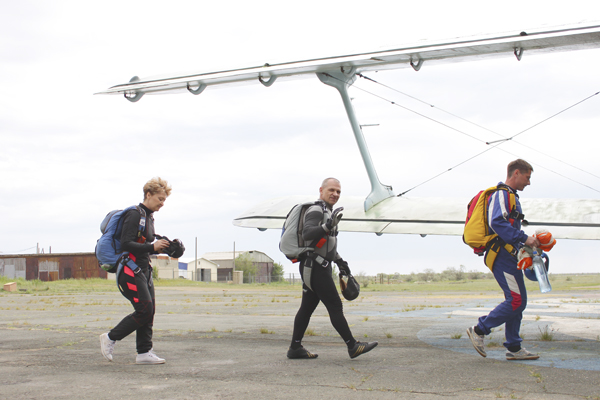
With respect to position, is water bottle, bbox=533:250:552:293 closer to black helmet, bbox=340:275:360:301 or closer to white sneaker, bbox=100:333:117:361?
black helmet, bbox=340:275:360:301

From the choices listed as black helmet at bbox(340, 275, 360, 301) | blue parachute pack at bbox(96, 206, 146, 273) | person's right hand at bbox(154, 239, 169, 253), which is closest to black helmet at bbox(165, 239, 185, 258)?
person's right hand at bbox(154, 239, 169, 253)

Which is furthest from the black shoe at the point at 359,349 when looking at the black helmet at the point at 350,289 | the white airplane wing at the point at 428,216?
the white airplane wing at the point at 428,216

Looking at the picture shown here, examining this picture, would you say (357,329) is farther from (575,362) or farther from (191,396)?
(191,396)

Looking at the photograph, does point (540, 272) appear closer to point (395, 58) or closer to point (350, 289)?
point (350, 289)

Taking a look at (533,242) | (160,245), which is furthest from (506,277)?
(160,245)

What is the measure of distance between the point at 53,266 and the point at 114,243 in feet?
200

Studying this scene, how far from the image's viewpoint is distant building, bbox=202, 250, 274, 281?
291ft

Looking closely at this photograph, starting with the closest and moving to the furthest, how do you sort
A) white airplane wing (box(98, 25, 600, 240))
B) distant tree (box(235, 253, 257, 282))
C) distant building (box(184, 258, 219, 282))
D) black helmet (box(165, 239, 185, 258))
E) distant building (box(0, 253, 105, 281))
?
black helmet (box(165, 239, 185, 258))
white airplane wing (box(98, 25, 600, 240))
distant building (box(0, 253, 105, 281))
distant tree (box(235, 253, 257, 282))
distant building (box(184, 258, 219, 282))

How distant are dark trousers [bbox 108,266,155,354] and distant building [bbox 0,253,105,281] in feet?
186

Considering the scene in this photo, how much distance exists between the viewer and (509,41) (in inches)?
281

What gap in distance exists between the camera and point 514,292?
596 centimetres

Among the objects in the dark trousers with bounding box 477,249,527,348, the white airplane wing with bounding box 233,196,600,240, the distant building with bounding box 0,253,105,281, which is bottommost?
the distant building with bounding box 0,253,105,281

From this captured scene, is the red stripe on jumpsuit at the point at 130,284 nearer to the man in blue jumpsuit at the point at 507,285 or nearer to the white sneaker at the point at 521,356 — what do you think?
the man in blue jumpsuit at the point at 507,285

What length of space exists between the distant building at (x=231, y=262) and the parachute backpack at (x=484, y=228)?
80068 millimetres
